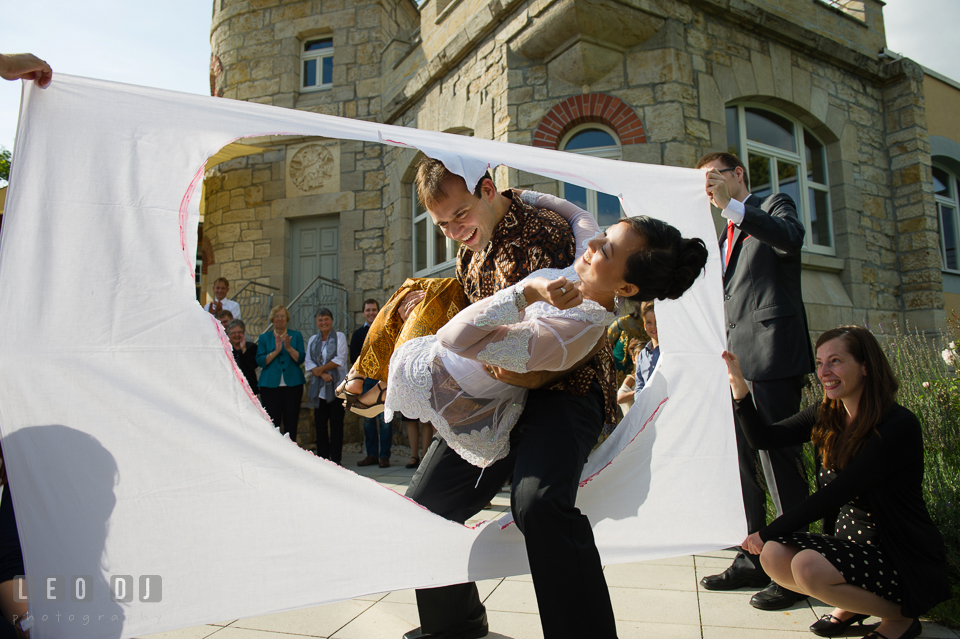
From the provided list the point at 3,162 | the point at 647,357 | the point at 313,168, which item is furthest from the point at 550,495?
the point at 3,162

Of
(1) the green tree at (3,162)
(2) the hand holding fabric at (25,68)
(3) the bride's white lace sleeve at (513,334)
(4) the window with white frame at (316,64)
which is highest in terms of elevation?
(1) the green tree at (3,162)

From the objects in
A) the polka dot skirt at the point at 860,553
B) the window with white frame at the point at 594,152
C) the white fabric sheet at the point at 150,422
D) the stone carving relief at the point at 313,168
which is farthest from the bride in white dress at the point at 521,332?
the stone carving relief at the point at 313,168

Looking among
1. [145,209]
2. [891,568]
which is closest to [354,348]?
[145,209]

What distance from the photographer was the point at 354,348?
7484 mm

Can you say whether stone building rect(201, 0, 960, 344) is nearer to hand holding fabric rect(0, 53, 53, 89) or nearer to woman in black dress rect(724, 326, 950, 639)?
woman in black dress rect(724, 326, 950, 639)

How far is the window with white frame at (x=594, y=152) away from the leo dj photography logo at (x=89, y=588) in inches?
231

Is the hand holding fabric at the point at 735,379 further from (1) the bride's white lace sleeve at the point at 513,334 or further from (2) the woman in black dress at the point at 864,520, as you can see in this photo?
(1) the bride's white lace sleeve at the point at 513,334

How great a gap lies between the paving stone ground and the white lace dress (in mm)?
965

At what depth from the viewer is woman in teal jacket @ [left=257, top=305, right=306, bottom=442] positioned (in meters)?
6.66

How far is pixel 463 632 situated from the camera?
2170mm

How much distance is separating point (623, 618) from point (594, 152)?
17.8ft

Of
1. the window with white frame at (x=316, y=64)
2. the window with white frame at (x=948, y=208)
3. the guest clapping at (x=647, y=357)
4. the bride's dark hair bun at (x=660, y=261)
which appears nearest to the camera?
the bride's dark hair bun at (x=660, y=261)

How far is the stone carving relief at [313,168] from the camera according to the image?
10117mm

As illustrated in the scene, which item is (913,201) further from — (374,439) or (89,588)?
(89,588)
